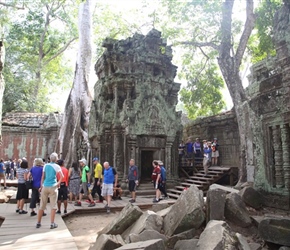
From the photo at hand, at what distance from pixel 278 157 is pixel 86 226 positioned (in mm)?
4695

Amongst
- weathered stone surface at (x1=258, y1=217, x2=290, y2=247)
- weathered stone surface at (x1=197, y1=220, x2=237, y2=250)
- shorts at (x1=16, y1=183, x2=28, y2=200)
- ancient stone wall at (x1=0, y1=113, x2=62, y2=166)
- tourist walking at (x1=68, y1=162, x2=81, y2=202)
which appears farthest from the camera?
ancient stone wall at (x1=0, y1=113, x2=62, y2=166)

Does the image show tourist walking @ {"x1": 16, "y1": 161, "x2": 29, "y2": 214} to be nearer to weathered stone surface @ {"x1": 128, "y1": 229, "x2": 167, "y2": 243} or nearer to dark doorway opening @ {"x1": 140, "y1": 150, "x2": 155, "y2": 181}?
weathered stone surface @ {"x1": 128, "y1": 229, "x2": 167, "y2": 243}

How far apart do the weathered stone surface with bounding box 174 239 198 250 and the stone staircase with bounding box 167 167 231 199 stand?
6728mm

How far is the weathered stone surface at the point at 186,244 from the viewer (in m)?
3.18

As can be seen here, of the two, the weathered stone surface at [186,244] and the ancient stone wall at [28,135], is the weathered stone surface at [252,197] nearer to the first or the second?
the weathered stone surface at [186,244]

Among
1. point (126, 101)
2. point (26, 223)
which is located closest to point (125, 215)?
point (26, 223)

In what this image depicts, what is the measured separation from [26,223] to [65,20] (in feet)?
67.4

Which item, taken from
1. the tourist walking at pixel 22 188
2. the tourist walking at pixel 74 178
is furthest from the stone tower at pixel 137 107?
the tourist walking at pixel 22 188

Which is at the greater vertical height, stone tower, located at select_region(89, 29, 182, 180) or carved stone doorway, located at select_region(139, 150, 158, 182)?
stone tower, located at select_region(89, 29, 182, 180)

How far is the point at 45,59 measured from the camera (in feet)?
84.7

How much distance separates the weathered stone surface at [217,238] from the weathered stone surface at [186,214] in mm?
589

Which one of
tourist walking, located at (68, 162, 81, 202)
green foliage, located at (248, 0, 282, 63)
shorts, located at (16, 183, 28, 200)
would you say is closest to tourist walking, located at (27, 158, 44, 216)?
shorts, located at (16, 183, 28, 200)

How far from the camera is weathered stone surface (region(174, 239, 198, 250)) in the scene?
318 centimetres

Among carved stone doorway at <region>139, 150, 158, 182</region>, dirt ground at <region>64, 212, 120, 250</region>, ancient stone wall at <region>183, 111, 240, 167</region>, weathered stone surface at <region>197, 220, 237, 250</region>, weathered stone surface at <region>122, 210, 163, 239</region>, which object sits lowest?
dirt ground at <region>64, 212, 120, 250</region>
